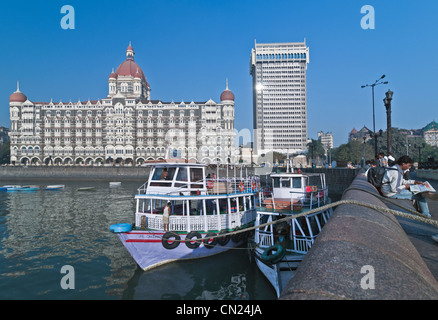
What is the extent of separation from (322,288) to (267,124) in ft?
480

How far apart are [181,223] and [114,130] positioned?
283 feet

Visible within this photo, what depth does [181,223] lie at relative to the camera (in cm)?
1443

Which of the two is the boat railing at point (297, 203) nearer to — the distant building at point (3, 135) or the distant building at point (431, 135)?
the distant building at point (431, 135)

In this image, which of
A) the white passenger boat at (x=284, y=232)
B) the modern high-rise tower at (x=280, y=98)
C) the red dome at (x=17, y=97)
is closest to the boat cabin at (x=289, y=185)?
the white passenger boat at (x=284, y=232)

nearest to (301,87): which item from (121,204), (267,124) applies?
(267,124)

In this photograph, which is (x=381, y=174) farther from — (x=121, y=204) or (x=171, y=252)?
(x=121, y=204)

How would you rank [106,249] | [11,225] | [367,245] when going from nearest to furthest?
1. [367,245]
2. [106,249]
3. [11,225]

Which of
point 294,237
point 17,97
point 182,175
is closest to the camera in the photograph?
point 294,237

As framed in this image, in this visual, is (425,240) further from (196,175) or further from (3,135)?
(3,135)

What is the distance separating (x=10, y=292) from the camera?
37.7 ft

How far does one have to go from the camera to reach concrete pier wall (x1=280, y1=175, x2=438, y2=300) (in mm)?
2156

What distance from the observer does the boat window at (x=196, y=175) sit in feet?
53.1

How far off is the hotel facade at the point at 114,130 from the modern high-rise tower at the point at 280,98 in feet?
174

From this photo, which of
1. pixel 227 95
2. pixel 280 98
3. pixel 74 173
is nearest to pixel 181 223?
pixel 74 173
